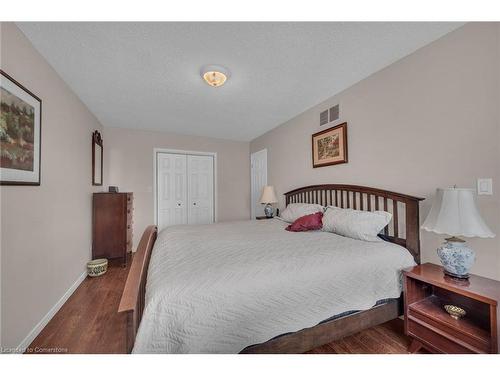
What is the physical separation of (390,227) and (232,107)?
8.14 feet

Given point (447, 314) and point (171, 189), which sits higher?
point (171, 189)

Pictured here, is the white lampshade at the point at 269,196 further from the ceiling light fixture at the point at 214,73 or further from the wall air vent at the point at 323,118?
the ceiling light fixture at the point at 214,73

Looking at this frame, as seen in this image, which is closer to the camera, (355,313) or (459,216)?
(459,216)

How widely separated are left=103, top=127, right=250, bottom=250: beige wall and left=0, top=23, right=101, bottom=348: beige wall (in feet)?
3.49

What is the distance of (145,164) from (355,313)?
13.4 feet

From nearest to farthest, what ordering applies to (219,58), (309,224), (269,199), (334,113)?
(219,58), (309,224), (334,113), (269,199)

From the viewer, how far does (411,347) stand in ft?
4.52

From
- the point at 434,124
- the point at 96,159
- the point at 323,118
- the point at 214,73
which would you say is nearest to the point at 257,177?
the point at 323,118

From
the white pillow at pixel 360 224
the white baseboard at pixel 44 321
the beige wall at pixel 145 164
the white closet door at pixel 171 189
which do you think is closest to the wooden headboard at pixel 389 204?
the white pillow at pixel 360 224

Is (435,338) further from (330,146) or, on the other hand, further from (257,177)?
(257,177)

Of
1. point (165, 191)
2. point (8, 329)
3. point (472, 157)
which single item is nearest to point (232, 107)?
point (165, 191)

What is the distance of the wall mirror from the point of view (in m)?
3.05

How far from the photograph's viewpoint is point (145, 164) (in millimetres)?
4004

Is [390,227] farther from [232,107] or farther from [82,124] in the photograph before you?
[82,124]
